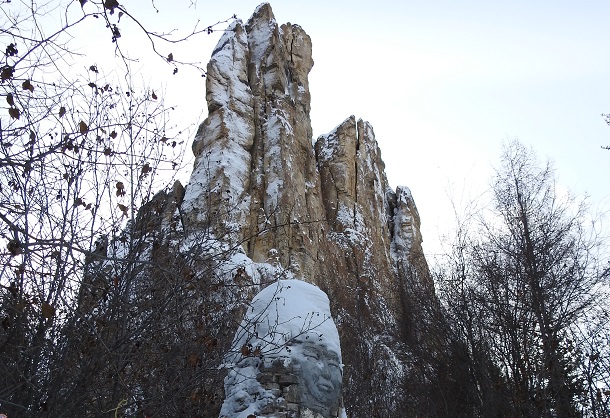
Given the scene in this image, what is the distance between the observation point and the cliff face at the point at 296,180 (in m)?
20.8

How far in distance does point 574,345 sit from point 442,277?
2.88m

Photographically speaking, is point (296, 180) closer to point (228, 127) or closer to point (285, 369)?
point (228, 127)

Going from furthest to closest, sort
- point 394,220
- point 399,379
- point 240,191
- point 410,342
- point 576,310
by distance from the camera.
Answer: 1. point 394,220
2. point 240,191
3. point 399,379
4. point 410,342
5. point 576,310

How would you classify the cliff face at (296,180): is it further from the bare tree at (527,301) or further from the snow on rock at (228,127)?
the bare tree at (527,301)

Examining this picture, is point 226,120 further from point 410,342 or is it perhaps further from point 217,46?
point 410,342

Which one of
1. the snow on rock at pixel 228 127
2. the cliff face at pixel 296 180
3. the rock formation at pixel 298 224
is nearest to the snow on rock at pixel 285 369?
the rock formation at pixel 298 224

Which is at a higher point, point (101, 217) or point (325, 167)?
Answer: point (325, 167)

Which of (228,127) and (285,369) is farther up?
(228,127)

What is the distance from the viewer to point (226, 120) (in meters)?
23.9

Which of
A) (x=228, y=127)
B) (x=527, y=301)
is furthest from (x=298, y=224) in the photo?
(x=228, y=127)

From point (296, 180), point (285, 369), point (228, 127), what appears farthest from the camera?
point (296, 180)

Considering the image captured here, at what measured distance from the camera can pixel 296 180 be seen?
2506cm

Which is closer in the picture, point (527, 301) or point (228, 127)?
point (527, 301)

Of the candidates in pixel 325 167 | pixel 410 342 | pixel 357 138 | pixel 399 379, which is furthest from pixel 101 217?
pixel 357 138
